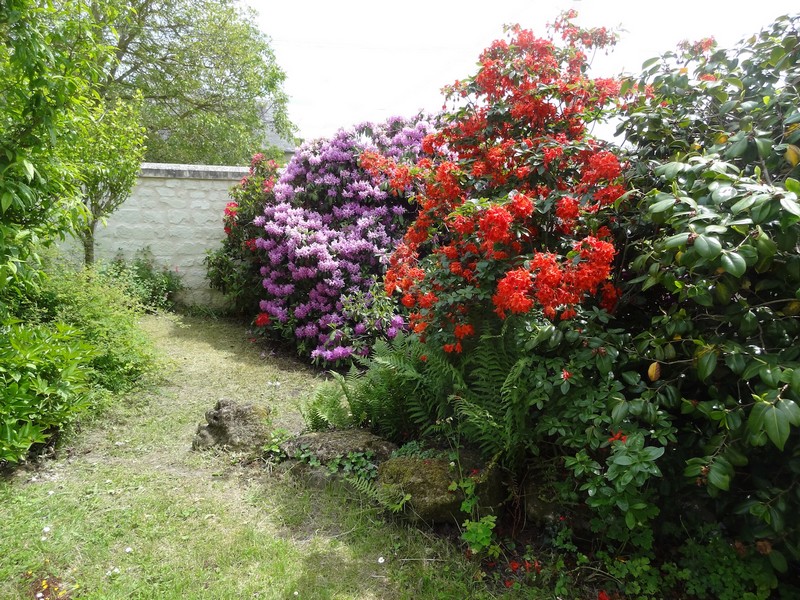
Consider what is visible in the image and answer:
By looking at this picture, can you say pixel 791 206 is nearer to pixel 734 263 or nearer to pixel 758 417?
pixel 734 263

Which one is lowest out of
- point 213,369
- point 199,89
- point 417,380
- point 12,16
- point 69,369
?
point 213,369

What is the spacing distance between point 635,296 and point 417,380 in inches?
54.8

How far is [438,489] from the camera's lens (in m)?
2.69

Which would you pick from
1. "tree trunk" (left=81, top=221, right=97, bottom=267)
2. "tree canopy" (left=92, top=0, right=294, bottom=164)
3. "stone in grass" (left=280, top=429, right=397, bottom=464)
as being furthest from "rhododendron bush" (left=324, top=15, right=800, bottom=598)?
"tree canopy" (left=92, top=0, right=294, bottom=164)

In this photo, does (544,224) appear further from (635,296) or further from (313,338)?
(313,338)

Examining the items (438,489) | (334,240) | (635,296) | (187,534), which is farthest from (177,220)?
Answer: (635,296)

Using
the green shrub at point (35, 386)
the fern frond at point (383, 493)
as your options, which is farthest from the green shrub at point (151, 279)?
the fern frond at point (383, 493)

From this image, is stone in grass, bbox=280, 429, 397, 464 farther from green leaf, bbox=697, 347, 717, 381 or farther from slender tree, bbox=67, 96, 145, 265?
slender tree, bbox=67, 96, 145, 265

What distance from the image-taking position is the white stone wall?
24.1ft

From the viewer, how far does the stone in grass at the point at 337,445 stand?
3.21 meters

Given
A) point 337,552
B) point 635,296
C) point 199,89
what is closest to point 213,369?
point 337,552

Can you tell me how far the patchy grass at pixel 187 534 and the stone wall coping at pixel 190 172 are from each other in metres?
4.59

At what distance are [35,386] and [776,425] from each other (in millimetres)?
3557

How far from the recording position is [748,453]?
2.07 meters
